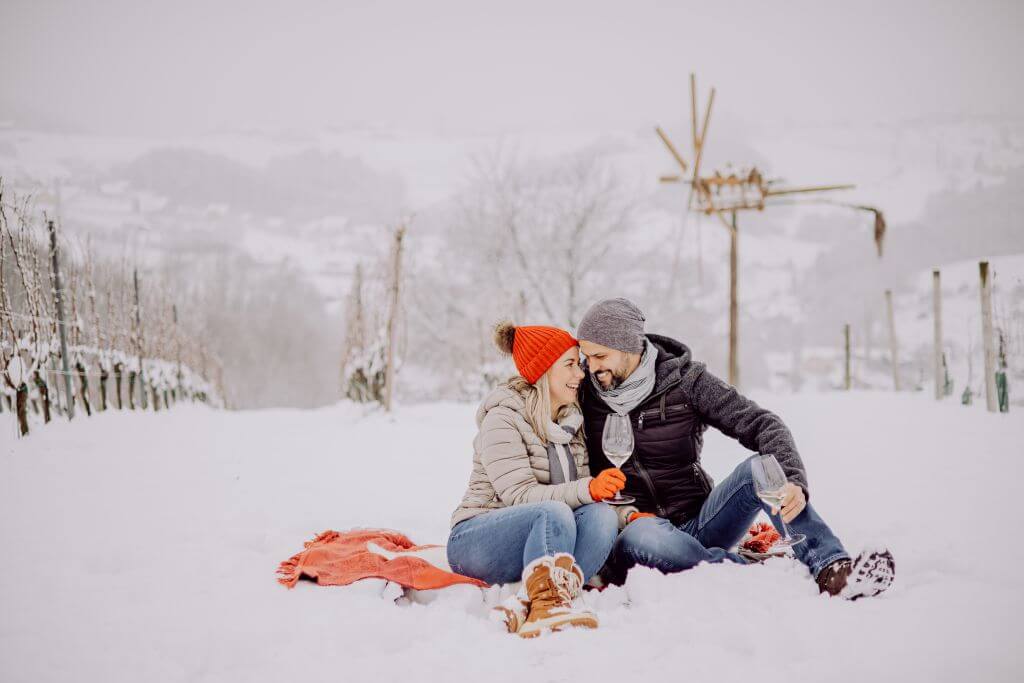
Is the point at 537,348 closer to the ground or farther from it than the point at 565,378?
farther from it

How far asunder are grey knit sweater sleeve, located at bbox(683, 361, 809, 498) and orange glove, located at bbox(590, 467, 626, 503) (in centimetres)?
65

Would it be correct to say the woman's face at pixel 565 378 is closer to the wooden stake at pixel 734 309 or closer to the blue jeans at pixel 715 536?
the blue jeans at pixel 715 536

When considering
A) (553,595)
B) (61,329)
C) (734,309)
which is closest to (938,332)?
(734,309)

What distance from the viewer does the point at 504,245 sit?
16656mm

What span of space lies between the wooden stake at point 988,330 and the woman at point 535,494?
17.3ft

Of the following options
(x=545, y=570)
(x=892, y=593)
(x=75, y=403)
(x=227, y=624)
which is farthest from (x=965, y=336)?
(x=75, y=403)

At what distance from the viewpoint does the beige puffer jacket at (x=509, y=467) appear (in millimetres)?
2334

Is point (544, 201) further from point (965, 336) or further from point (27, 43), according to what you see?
point (27, 43)

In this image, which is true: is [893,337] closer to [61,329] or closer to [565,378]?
[565,378]

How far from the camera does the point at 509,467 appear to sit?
93.4 inches

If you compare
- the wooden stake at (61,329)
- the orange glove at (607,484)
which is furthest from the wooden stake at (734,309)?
the wooden stake at (61,329)

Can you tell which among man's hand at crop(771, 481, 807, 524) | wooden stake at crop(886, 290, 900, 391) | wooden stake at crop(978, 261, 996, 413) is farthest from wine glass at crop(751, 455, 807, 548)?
wooden stake at crop(886, 290, 900, 391)

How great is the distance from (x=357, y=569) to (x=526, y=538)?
0.81m

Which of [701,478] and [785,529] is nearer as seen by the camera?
[785,529]
